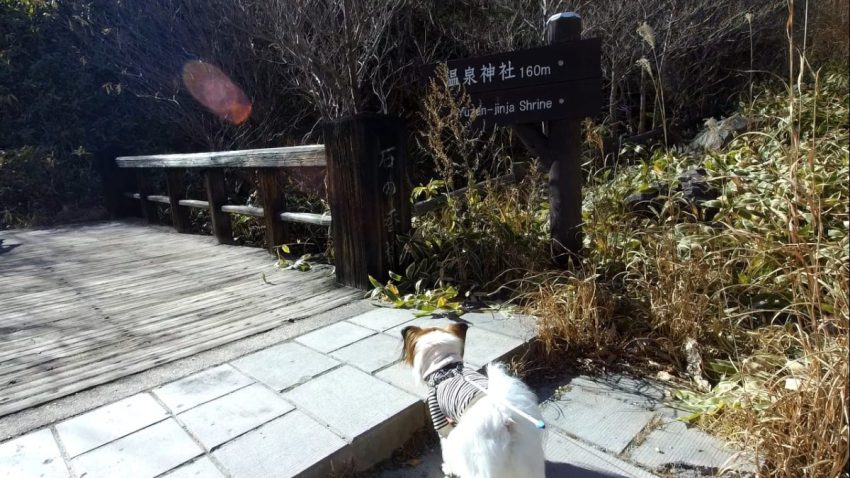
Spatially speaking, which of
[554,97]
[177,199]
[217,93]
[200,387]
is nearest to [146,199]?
[177,199]

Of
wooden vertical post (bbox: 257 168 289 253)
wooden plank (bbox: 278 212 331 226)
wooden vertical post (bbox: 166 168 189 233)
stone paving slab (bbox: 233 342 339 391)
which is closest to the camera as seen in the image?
stone paving slab (bbox: 233 342 339 391)

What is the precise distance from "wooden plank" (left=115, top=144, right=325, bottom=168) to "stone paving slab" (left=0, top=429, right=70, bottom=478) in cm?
245

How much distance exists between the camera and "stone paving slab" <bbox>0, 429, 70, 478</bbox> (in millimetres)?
1736

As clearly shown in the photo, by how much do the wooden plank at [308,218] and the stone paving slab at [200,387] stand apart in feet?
5.85

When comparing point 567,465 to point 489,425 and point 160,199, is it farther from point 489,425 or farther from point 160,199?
point 160,199

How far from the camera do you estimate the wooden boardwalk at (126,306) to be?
258 centimetres

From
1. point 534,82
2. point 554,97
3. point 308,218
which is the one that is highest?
point 534,82

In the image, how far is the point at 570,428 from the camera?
6.77 feet

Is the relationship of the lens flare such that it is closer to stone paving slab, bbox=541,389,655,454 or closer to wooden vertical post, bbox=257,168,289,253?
wooden vertical post, bbox=257,168,289,253

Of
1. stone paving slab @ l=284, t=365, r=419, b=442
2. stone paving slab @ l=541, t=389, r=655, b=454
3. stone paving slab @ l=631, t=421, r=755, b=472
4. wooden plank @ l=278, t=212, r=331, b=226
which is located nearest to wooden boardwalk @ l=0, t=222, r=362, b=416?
wooden plank @ l=278, t=212, r=331, b=226

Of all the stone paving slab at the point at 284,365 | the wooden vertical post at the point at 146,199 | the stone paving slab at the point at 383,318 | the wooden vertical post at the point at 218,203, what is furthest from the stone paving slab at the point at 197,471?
the wooden vertical post at the point at 146,199

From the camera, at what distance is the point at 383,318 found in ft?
10.1

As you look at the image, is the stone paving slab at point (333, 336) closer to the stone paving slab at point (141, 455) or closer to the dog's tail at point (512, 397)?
the stone paving slab at point (141, 455)

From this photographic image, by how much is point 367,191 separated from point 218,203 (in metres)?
2.88
